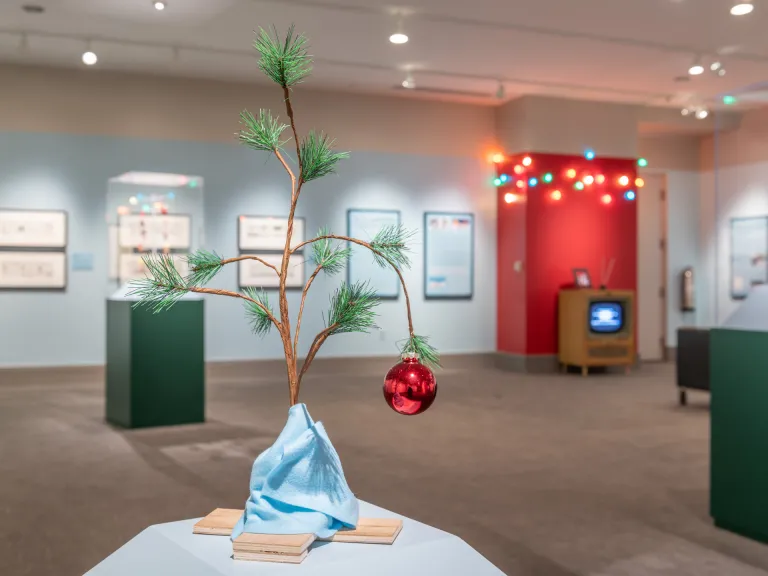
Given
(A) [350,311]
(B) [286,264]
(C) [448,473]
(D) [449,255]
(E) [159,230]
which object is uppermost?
(E) [159,230]

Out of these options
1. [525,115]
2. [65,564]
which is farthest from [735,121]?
[525,115]

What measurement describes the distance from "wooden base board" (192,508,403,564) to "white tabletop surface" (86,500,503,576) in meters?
0.01

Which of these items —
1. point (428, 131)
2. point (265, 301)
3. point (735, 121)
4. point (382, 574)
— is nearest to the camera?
point (382, 574)

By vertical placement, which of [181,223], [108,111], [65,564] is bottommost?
[65,564]

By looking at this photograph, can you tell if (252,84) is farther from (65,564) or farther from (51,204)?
(65,564)

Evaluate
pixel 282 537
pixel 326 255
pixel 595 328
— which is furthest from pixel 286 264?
pixel 595 328

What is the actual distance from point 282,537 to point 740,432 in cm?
253

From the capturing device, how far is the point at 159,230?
7719 millimetres

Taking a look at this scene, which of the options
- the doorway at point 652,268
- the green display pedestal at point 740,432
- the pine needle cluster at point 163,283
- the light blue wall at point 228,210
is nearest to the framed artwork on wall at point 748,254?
the green display pedestal at point 740,432

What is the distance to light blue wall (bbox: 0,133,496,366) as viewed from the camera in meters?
8.59

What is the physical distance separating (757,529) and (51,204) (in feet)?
25.3

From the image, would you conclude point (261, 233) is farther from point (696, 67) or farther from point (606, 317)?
point (696, 67)

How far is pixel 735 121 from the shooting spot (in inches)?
156

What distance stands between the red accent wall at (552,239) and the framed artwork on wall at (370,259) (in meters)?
1.51
